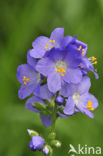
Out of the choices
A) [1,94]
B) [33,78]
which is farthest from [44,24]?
[33,78]

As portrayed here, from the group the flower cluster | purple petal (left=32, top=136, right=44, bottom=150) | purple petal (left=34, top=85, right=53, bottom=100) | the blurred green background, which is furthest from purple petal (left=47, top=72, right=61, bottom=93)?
the blurred green background

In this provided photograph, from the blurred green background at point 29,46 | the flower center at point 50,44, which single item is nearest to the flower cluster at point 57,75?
the flower center at point 50,44

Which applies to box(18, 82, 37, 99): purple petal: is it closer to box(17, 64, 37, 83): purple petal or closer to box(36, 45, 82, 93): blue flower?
box(17, 64, 37, 83): purple petal

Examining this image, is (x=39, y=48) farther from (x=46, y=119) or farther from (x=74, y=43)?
(x=46, y=119)

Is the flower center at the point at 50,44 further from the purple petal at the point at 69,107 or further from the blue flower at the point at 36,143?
the blue flower at the point at 36,143

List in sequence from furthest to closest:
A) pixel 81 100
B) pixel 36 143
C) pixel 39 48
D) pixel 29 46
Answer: pixel 29 46, pixel 81 100, pixel 39 48, pixel 36 143

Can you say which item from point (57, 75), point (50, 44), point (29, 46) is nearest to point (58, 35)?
point (50, 44)
